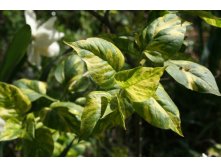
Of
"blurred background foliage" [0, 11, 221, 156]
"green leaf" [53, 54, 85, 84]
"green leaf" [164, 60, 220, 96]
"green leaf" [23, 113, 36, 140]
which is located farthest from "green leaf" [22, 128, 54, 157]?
"blurred background foliage" [0, 11, 221, 156]

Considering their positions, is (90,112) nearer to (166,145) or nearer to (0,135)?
(0,135)

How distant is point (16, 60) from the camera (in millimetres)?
993

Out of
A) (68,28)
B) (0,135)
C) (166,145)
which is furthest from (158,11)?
(68,28)

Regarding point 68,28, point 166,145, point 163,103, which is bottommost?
point 166,145

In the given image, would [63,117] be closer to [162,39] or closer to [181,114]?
[162,39]

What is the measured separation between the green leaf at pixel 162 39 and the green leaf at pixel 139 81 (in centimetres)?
8

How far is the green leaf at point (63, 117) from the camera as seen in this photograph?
812mm

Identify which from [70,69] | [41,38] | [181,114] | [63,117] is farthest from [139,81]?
[181,114]

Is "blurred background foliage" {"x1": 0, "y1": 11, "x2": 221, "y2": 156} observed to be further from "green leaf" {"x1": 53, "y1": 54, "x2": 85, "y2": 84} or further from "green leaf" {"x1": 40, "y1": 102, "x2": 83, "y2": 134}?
"green leaf" {"x1": 40, "y1": 102, "x2": 83, "y2": 134}

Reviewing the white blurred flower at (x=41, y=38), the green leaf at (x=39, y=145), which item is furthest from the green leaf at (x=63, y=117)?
the white blurred flower at (x=41, y=38)

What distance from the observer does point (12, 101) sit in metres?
0.83

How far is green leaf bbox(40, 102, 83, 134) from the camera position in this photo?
0.81 meters

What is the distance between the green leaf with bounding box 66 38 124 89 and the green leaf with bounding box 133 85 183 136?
0.19 feet

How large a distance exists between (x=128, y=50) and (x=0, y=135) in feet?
0.91
